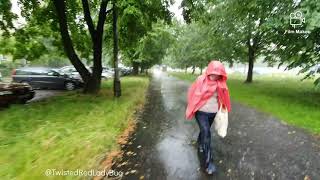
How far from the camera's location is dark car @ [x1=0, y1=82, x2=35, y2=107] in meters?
10.7

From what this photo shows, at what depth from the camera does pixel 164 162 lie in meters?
5.63

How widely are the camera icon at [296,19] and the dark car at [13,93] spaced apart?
11.1 m

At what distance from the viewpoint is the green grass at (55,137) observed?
5.01m

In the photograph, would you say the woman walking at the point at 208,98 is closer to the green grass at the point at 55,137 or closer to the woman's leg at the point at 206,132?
the woman's leg at the point at 206,132

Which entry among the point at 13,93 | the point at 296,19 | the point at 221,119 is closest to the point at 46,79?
the point at 13,93

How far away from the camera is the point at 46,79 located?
19922 mm

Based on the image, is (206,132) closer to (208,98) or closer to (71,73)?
(208,98)

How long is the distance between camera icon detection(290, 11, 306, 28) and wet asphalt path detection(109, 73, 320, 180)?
4.34m

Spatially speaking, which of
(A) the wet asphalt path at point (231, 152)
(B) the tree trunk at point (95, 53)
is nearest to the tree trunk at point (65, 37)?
(B) the tree trunk at point (95, 53)

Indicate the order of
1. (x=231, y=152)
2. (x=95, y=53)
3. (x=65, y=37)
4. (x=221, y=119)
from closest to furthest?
(x=221, y=119) → (x=231, y=152) → (x=65, y=37) → (x=95, y=53)

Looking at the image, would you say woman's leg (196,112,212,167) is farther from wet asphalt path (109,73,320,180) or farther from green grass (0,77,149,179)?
green grass (0,77,149,179)

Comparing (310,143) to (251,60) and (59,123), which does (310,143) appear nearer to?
(59,123)

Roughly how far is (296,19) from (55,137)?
32.1 ft

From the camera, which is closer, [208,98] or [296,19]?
[208,98]
